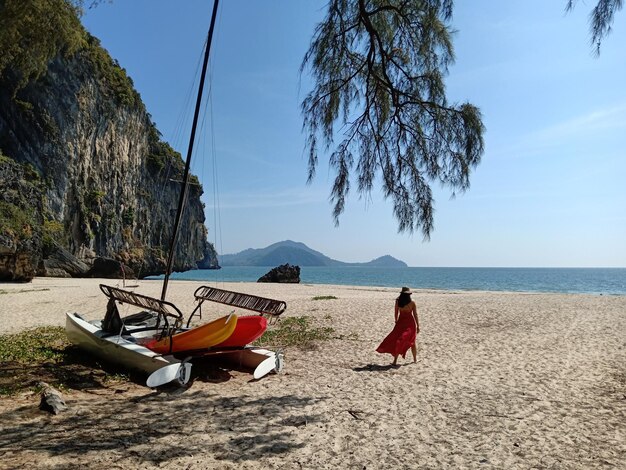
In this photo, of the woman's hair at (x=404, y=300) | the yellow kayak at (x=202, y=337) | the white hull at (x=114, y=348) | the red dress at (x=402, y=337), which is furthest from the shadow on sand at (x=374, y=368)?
the white hull at (x=114, y=348)

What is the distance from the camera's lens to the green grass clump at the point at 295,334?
37.5ft

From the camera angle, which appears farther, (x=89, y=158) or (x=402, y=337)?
(x=89, y=158)

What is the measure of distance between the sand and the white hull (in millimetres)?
488

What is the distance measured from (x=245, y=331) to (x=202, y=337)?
0.79 m

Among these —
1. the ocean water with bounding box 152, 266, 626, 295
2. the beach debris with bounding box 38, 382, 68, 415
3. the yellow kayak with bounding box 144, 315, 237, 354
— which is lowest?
the ocean water with bounding box 152, 266, 626, 295

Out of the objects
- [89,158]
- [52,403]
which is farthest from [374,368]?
[89,158]

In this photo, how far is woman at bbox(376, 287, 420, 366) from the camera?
348 inches

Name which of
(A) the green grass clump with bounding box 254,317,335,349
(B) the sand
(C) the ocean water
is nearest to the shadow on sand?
(B) the sand

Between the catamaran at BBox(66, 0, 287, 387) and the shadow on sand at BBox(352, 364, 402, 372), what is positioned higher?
A: the catamaran at BBox(66, 0, 287, 387)

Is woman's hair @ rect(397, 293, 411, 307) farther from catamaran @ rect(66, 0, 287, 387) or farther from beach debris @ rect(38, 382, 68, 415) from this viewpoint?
beach debris @ rect(38, 382, 68, 415)

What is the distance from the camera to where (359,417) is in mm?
5879

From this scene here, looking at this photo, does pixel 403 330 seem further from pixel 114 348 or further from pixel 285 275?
pixel 285 275

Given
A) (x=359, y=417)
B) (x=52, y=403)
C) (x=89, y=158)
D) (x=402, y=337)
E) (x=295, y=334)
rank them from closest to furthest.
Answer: (x=52, y=403) → (x=359, y=417) → (x=402, y=337) → (x=295, y=334) → (x=89, y=158)

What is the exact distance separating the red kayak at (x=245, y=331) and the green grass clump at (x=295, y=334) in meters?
3.08
